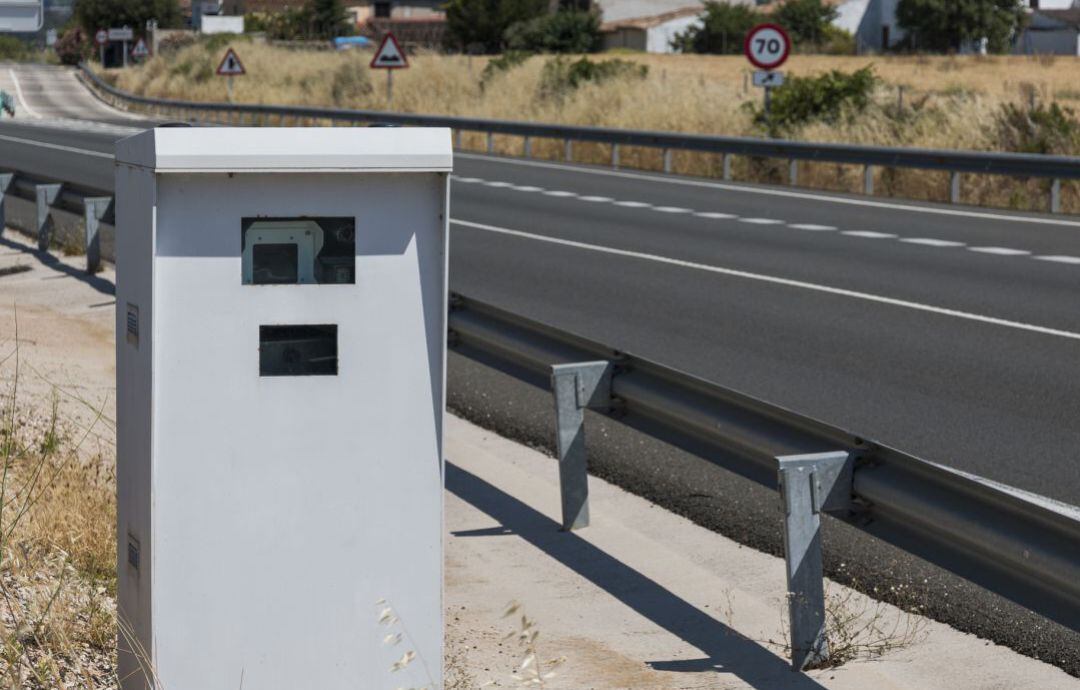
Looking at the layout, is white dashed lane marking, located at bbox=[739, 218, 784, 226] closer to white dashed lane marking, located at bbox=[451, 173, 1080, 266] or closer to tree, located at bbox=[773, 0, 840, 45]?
white dashed lane marking, located at bbox=[451, 173, 1080, 266]

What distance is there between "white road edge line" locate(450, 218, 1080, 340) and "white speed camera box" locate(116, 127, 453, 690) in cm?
860

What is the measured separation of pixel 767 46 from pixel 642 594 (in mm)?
22534

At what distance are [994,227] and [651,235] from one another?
3.74m

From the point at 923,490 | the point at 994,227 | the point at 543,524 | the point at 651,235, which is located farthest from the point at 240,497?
the point at 994,227

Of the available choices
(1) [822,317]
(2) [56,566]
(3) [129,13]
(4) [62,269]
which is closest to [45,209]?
(4) [62,269]

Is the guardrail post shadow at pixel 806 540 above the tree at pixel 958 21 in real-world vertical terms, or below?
below

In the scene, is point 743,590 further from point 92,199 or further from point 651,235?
point 651,235

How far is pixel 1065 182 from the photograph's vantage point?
21.9 m

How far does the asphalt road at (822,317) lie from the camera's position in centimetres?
794

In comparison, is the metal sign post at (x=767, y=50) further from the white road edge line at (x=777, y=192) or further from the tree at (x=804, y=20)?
the tree at (x=804, y=20)

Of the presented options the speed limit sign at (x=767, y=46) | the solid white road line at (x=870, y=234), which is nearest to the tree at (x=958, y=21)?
the speed limit sign at (x=767, y=46)

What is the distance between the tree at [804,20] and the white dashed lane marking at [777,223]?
85.2 metres

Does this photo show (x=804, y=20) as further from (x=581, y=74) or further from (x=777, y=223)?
(x=777, y=223)

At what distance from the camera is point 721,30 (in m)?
104
